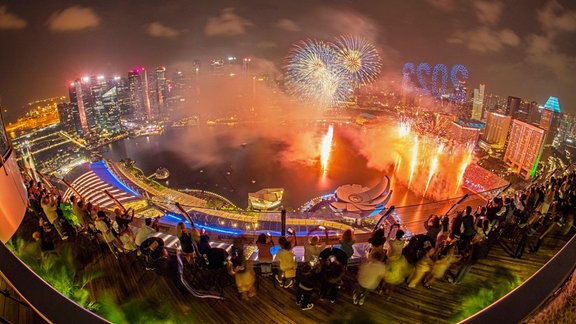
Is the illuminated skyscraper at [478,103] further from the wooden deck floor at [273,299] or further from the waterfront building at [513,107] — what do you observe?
the wooden deck floor at [273,299]

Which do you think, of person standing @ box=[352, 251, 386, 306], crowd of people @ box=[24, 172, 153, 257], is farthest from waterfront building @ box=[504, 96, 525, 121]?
crowd of people @ box=[24, 172, 153, 257]

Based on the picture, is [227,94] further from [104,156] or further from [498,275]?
[498,275]

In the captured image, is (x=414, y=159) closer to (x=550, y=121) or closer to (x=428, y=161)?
(x=428, y=161)

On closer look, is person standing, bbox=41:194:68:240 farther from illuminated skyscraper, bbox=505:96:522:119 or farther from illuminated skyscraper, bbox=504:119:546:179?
illuminated skyscraper, bbox=505:96:522:119

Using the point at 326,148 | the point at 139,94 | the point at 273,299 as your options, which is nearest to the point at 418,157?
the point at 326,148

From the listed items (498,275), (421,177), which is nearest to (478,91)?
(421,177)

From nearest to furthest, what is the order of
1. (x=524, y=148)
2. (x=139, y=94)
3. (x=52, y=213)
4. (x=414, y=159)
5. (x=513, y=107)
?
(x=52, y=213) → (x=524, y=148) → (x=414, y=159) → (x=513, y=107) → (x=139, y=94)
